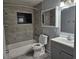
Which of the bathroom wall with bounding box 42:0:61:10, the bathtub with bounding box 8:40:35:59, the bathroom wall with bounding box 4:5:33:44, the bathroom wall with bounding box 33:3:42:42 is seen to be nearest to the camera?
the bathroom wall with bounding box 42:0:61:10

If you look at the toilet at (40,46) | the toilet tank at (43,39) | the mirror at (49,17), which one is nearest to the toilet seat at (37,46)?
the toilet at (40,46)

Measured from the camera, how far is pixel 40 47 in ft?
9.18

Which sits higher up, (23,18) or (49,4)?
(49,4)

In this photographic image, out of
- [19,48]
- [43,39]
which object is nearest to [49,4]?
[43,39]

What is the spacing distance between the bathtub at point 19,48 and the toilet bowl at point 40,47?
0.84 ft

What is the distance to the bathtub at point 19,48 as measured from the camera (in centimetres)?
268

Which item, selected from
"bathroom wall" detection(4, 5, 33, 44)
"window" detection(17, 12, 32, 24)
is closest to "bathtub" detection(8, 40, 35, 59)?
"bathroom wall" detection(4, 5, 33, 44)

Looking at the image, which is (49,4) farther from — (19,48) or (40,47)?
(19,48)

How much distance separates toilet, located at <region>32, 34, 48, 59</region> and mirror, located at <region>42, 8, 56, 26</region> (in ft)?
1.64

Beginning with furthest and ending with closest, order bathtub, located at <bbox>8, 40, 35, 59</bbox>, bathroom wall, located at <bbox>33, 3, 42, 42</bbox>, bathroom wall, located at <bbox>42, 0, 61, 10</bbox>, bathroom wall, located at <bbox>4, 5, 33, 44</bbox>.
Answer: bathroom wall, located at <bbox>33, 3, 42, 42</bbox>
bathroom wall, located at <bbox>4, 5, 33, 44</bbox>
bathtub, located at <bbox>8, 40, 35, 59</bbox>
bathroom wall, located at <bbox>42, 0, 61, 10</bbox>

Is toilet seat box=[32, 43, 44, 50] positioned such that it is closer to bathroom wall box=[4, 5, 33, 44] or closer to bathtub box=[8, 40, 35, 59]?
bathtub box=[8, 40, 35, 59]

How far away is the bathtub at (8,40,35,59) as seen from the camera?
2.68 meters

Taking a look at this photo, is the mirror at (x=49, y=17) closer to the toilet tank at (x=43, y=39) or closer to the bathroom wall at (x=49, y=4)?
the bathroom wall at (x=49, y=4)

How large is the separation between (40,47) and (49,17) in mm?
1150
